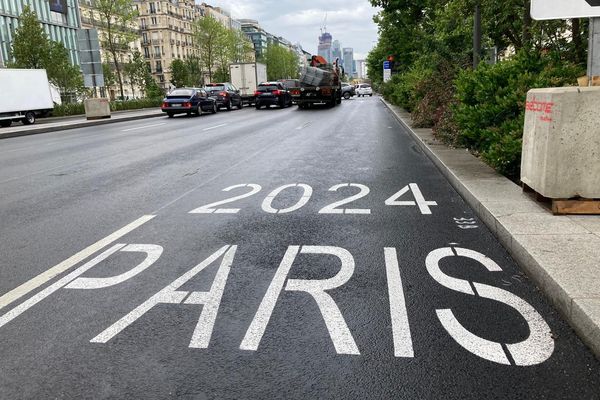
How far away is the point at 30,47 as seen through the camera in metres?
39.2

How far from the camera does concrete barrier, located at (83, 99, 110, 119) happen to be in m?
31.2

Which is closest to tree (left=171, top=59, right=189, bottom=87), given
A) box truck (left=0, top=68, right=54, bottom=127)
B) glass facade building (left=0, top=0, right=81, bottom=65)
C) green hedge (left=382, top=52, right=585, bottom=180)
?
glass facade building (left=0, top=0, right=81, bottom=65)

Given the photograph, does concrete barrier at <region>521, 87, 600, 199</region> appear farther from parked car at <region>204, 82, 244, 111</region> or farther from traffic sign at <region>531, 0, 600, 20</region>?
parked car at <region>204, 82, 244, 111</region>

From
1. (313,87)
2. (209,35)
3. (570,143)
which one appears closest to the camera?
(570,143)

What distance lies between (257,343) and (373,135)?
13752 mm

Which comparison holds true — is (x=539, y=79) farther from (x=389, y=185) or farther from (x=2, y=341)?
(x=2, y=341)

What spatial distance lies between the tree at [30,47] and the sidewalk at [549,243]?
40484mm

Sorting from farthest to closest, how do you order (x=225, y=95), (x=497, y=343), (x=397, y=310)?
(x=225, y=95), (x=397, y=310), (x=497, y=343)

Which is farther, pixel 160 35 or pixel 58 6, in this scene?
pixel 160 35

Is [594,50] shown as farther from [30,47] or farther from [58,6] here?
[58,6]

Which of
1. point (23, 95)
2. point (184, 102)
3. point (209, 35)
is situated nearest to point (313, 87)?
point (184, 102)

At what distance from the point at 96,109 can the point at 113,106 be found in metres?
14.7

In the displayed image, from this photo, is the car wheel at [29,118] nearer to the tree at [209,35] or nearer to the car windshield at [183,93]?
the car windshield at [183,93]

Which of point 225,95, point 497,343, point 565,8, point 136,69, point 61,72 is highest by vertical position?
point 136,69
